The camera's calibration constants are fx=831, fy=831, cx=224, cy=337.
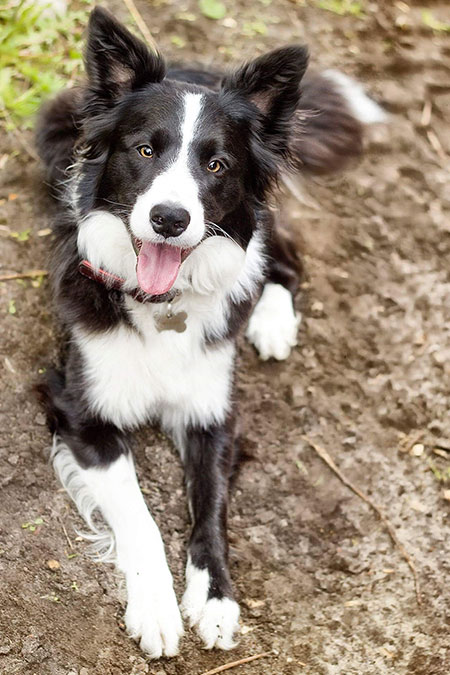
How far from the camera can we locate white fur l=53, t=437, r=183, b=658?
3008mm

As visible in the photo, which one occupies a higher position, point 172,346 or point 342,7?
point 342,7

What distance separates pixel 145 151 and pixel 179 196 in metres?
0.30

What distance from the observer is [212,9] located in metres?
5.51

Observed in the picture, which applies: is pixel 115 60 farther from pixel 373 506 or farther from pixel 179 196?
pixel 373 506

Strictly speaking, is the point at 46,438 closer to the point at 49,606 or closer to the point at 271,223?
the point at 49,606

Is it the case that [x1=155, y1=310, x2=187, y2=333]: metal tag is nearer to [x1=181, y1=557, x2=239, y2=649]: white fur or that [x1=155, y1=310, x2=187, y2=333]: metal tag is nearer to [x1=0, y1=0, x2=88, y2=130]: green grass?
[x1=181, y1=557, x2=239, y2=649]: white fur

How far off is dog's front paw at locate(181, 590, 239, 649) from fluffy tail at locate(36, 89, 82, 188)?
199 cm

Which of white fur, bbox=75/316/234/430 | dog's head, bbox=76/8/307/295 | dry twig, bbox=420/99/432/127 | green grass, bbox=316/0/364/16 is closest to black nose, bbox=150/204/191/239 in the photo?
dog's head, bbox=76/8/307/295

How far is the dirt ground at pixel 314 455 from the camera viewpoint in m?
3.10

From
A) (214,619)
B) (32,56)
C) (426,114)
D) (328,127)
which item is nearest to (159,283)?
(214,619)

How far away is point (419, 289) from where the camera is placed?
456 cm

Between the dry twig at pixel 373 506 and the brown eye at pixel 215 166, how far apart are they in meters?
1.42

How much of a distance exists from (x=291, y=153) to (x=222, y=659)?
197 centimetres

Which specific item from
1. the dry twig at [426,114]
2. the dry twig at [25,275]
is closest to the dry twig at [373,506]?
the dry twig at [25,275]
